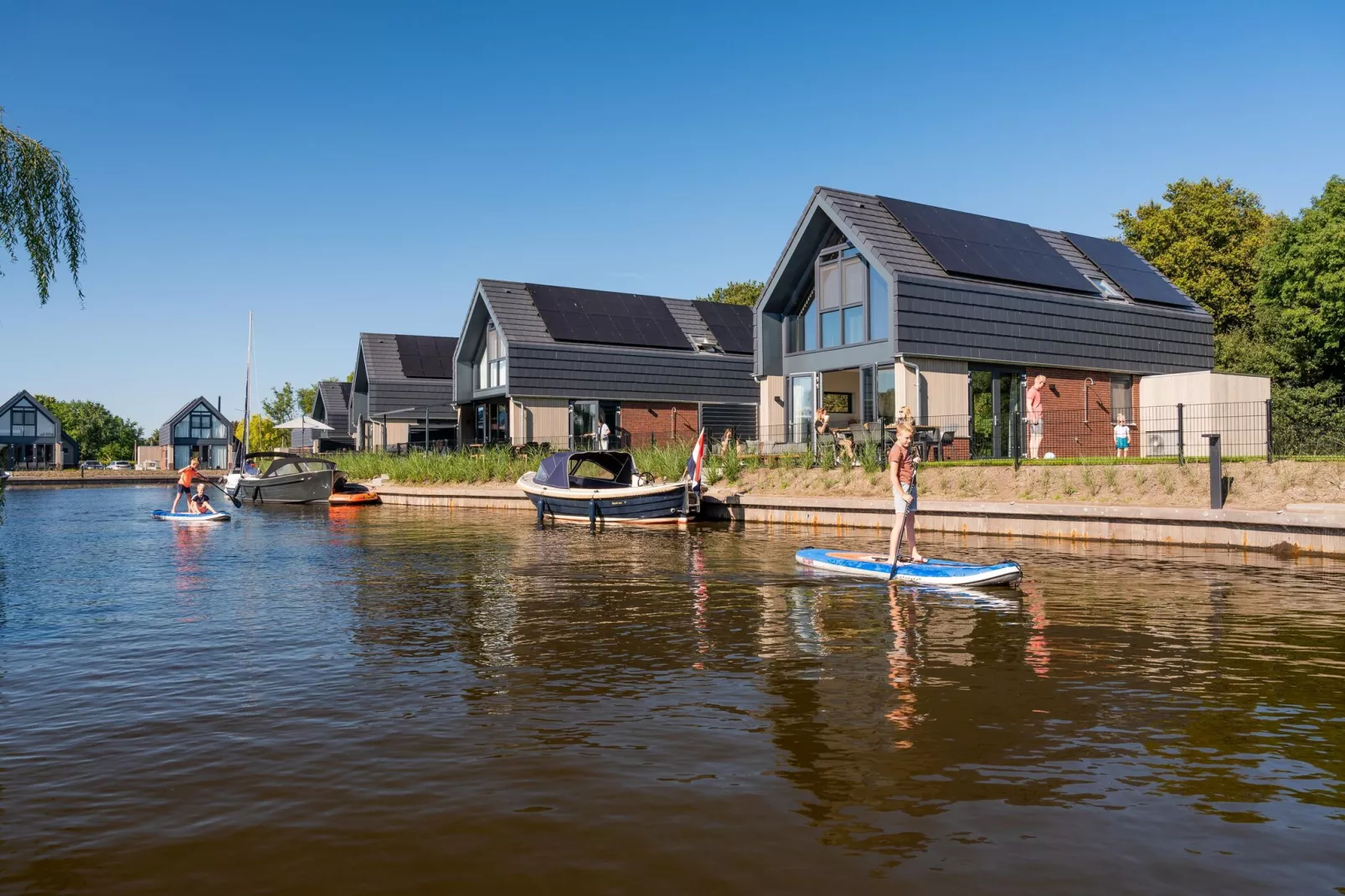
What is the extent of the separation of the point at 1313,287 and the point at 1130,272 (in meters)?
7.60

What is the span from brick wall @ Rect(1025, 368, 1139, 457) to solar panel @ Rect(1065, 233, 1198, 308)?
12.5 feet

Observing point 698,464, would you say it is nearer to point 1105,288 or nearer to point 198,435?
point 1105,288

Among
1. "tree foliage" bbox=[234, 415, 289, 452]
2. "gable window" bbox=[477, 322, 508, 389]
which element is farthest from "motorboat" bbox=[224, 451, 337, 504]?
"tree foliage" bbox=[234, 415, 289, 452]

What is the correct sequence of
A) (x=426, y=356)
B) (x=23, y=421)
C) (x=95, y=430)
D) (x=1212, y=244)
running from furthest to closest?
(x=95, y=430)
(x=23, y=421)
(x=426, y=356)
(x=1212, y=244)

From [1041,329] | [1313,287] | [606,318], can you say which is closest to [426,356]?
[606,318]

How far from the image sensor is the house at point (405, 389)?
51719 millimetres

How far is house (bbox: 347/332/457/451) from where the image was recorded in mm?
51719

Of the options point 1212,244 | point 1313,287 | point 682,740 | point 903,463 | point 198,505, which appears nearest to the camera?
point 682,740

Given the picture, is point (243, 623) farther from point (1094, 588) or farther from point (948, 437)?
point (948, 437)

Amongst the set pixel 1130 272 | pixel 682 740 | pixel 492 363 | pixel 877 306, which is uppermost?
pixel 1130 272

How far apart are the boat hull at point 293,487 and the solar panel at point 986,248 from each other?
23138mm

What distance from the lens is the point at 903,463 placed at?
1344cm

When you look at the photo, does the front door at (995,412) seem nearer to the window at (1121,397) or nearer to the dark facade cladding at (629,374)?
the window at (1121,397)

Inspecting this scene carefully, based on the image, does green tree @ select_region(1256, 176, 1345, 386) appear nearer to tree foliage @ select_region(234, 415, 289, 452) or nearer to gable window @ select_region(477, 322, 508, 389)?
gable window @ select_region(477, 322, 508, 389)
